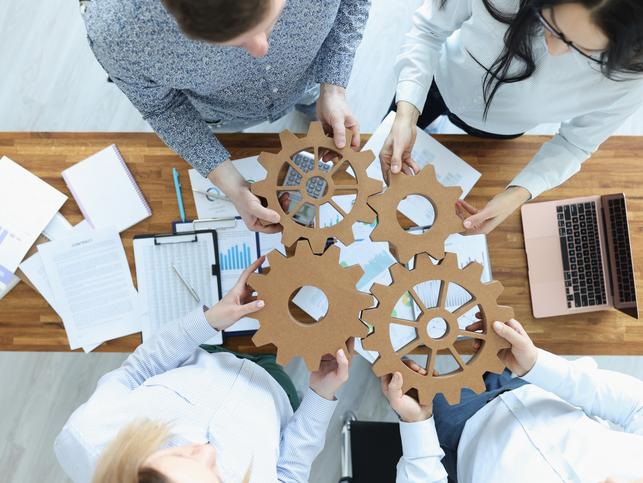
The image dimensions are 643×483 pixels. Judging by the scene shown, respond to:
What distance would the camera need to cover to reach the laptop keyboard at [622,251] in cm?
123

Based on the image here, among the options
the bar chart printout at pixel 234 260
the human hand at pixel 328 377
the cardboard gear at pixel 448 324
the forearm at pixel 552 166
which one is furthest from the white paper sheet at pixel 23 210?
the forearm at pixel 552 166

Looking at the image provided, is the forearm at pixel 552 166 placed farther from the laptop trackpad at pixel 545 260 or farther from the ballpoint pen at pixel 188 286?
the ballpoint pen at pixel 188 286

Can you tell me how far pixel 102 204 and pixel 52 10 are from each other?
1.37m

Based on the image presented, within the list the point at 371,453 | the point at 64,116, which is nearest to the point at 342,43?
the point at 371,453

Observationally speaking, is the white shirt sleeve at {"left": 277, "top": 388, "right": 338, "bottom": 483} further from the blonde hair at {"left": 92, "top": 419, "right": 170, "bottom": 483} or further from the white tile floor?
the white tile floor

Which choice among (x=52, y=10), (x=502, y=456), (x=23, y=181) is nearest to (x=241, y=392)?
(x=502, y=456)

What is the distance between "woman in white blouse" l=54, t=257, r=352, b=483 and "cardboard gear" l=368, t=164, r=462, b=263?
25cm

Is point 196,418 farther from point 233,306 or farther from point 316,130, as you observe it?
point 316,130

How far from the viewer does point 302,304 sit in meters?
1.31

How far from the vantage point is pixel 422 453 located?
3.65ft

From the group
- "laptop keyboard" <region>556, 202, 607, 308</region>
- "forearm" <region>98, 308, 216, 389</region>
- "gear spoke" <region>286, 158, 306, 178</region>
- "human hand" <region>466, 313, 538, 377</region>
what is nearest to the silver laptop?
"laptop keyboard" <region>556, 202, 607, 308</region>

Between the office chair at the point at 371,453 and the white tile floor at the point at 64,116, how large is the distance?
0.46m

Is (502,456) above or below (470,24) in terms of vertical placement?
below

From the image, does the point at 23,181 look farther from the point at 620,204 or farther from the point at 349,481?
the point at 620,204
